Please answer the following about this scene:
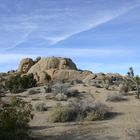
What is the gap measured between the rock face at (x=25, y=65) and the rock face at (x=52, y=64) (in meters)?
3.18

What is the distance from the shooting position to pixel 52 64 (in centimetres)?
8419

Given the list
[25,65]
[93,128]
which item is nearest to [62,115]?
[93,128]

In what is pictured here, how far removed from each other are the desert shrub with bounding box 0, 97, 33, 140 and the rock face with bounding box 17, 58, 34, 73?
69160mm

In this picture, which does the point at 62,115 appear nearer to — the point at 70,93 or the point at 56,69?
the point at 70,93

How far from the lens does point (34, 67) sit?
3334 inches

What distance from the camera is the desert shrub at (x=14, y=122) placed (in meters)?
17.5

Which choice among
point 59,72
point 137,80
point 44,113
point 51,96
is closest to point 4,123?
point 44,113

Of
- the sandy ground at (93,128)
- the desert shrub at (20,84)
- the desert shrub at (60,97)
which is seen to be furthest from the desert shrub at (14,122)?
the desert shrub at (20,84)

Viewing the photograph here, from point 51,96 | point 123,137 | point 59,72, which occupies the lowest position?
point 123,137

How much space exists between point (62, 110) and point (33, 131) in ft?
12.8

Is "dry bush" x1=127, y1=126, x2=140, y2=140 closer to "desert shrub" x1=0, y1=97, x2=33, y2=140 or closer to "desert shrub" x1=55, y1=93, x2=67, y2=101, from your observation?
"desert shrub" x1=0, y1=97, x2=33, y2=140

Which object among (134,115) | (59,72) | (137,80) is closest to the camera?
(134,115)

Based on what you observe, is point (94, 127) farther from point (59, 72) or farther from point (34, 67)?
point (34, 67)

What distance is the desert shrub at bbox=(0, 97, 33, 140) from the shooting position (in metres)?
17.5
